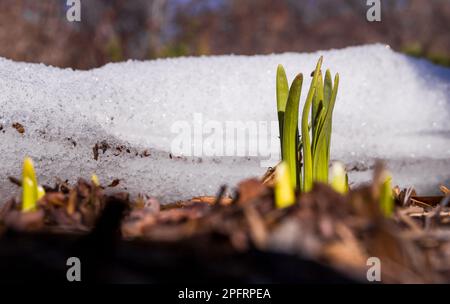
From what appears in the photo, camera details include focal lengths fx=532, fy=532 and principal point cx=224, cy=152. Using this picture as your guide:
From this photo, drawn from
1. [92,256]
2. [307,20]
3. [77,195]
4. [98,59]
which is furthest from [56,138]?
[307,20]

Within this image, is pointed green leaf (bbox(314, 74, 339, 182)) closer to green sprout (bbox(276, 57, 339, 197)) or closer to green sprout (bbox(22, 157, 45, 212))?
green sprout (bbox(276, 57, 339, 197))

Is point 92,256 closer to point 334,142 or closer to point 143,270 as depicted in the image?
point 143,270

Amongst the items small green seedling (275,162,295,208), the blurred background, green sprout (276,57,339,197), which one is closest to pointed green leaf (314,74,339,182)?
green sprout (276,57,339,197)

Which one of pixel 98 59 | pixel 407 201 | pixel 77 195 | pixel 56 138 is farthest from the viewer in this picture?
pixel 98 59

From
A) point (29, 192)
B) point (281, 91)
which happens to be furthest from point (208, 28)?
point (29, 192)

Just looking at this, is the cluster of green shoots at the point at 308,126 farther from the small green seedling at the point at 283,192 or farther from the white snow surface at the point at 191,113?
the white snow surface at the point at 191,113

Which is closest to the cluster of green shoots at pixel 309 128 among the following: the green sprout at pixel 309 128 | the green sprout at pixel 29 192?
the green sprout at pixel 309 128
